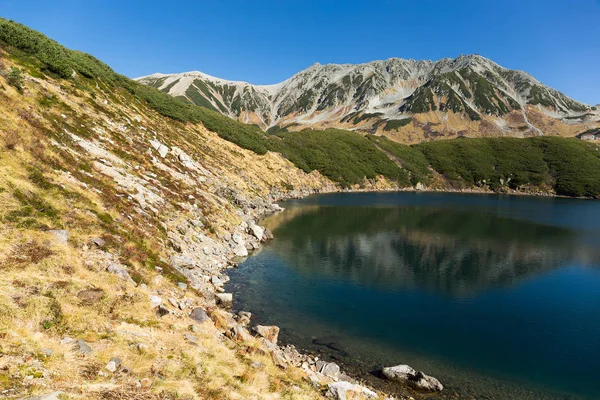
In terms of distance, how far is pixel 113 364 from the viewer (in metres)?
12.0

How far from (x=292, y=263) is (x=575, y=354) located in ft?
102

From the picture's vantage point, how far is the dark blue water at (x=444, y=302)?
78.7 ft

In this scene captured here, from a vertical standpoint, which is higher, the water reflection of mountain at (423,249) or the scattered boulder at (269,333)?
the water reflection of mountain at (423,249)

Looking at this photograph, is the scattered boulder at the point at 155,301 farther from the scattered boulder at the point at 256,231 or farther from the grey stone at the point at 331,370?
the scattered boulder at the point at 256,231

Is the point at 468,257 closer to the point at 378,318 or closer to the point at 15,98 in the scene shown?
the point at 378,318

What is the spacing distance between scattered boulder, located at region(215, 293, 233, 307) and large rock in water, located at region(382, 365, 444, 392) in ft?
50.4

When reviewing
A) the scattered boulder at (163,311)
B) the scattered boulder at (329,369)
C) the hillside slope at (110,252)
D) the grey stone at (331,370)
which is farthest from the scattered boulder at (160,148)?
the grey stone at (331,370)

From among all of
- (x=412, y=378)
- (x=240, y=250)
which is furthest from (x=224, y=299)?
(x=412, y=378)

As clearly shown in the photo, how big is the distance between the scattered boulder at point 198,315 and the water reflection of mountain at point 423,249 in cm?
2372

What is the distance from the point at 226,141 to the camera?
107m

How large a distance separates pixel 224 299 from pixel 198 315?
1031 centimetres

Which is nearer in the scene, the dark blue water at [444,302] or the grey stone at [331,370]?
the grey stone at [331,370]

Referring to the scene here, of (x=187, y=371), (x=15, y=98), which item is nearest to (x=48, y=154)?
(x=15, y=98)

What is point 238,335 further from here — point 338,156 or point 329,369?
point 338,156
